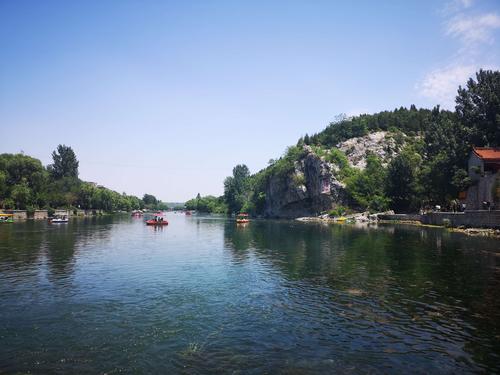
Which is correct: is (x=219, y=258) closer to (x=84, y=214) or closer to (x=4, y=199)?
(x=4, y=199)

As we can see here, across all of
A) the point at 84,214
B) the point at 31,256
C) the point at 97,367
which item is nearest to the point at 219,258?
the point at 31,256

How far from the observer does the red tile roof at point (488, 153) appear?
3162 inches

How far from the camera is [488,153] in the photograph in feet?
270

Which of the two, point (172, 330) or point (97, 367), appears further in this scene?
point (172, 330)

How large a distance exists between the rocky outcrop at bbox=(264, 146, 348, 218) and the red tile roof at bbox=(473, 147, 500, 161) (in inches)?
3234

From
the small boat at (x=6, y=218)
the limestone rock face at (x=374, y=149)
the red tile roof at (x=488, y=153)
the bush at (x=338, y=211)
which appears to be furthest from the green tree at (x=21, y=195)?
the red tile roof at (x=488, y=153)

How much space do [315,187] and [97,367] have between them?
167 metres

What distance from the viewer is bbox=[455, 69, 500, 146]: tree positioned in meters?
88.7

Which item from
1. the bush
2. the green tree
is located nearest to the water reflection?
the bush

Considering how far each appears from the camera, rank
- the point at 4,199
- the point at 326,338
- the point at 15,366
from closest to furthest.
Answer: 1. the point at 15,366
2. the point at 326,338
3. the point at 4,199

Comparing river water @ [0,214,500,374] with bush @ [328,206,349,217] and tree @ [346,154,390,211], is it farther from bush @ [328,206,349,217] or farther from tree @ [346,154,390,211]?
bush @ [328,206,349,217]

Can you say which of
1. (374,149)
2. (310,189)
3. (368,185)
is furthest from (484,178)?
(374,149)

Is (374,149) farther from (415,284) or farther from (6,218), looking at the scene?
(415,284)

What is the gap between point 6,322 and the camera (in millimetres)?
19906
